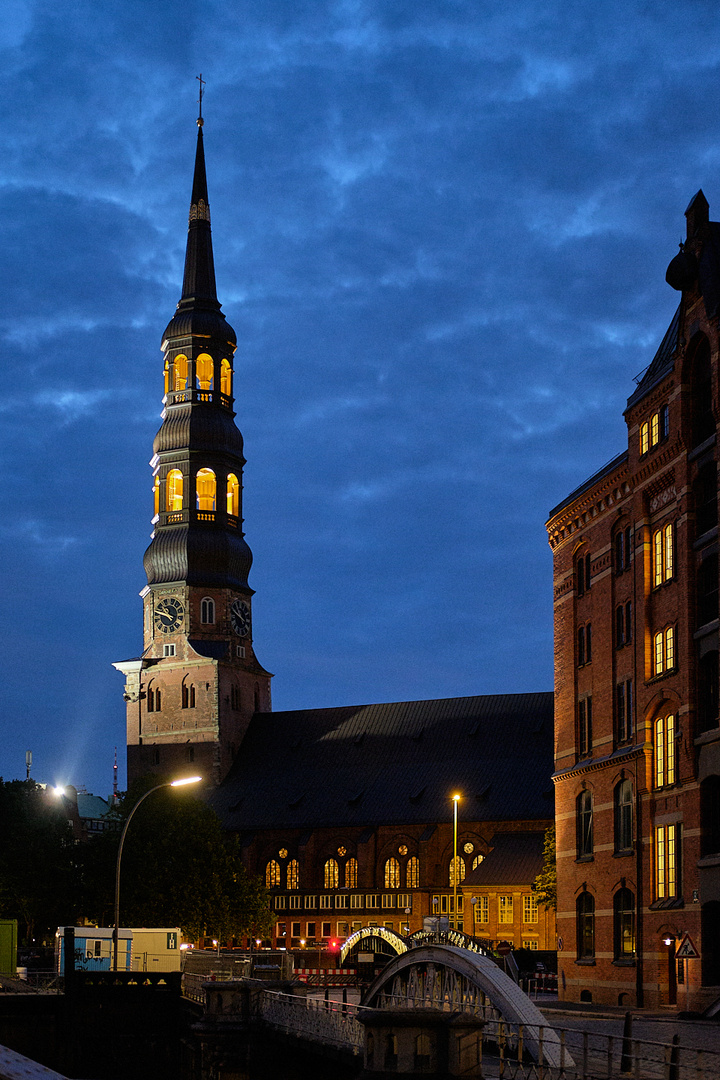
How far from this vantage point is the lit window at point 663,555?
48.0 metres

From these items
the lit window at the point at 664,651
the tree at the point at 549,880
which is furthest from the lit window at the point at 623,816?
the tree at the point at 549,880

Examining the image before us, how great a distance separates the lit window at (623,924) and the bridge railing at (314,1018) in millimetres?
13396

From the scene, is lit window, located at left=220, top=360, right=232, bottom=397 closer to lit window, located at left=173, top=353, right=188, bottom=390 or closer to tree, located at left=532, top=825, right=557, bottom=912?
lit window, located at left=173, top=353, right=188, bottom=390

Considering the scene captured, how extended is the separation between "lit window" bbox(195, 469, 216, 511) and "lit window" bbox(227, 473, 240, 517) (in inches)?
68.5

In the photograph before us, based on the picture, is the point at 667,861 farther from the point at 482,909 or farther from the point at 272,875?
the point at 272,875

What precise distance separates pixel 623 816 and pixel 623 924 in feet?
11.4

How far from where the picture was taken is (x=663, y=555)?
1924 inches

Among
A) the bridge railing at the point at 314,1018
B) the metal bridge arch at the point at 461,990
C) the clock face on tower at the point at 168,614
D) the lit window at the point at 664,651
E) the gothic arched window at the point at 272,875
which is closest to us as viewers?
the metal bridge arch at the point at 461,990

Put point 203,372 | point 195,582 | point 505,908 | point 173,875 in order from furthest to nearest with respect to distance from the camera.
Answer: point 203,372, point 195,582, point 505,908, point 173,875

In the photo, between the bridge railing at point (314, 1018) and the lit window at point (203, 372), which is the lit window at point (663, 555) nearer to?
the bridge railing at point (314, 1018)

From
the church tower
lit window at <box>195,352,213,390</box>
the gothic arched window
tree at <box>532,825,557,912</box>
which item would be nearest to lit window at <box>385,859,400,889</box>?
the gothic arched window

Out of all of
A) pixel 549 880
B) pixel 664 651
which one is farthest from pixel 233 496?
pixel 664 651

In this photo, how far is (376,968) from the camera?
65.7 meters

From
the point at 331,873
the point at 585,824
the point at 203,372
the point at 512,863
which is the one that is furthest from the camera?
the point at 203,372
